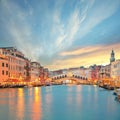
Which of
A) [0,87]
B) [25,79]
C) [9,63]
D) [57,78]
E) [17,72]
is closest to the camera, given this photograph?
[0,87]

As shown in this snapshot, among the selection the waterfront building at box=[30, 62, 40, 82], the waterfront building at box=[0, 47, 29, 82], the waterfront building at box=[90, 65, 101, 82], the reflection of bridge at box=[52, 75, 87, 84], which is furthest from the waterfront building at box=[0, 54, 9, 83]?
the waterfront building at box=[90, 65, 101, 82]

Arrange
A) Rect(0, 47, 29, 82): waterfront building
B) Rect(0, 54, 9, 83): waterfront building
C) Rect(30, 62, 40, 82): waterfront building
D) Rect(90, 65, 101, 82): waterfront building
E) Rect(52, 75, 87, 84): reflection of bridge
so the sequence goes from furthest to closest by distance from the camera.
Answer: Rect(90, 65, 101, 82): waterfront building → Rect(52, 75, 87, 84): reflection of bridge → Rect(30, 62, 40, 82): waterfront building → Rect(0, 47, 29, 82): waterfront building → Rect(0, 54, 9, 83): waterfront building

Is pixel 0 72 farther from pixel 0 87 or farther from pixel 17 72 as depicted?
pixel 17 72

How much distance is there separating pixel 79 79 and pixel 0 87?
48.1 m

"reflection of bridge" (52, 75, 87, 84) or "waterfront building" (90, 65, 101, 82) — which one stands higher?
"waterfront building" (90, 65, 101, 82)

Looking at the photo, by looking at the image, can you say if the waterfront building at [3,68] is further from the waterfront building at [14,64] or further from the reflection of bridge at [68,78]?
the reflection of bridge at [68,78]

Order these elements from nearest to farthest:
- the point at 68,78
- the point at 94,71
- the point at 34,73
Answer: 1. the point at 34,73
2. the point at 68,78
3. the point at 94,71

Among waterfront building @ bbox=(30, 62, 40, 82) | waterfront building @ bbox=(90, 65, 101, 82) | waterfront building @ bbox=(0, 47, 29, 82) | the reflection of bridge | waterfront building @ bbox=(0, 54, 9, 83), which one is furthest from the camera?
waterfront building @ bbox=(90, 65, 101, 82)

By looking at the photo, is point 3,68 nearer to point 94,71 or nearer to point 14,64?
point 14,64

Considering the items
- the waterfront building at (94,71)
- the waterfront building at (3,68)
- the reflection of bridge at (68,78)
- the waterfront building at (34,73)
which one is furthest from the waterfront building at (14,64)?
the waterfront building at (94,71)

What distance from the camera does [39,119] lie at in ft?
47.0

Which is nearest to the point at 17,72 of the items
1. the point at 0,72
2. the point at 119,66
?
the point at 0,72

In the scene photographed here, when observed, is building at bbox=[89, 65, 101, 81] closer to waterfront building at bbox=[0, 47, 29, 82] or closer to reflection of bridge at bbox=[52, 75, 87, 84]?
reflection of bridge at bbox=[52, 75, 87, 84]

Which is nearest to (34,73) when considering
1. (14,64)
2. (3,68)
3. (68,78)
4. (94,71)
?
(68,78)
